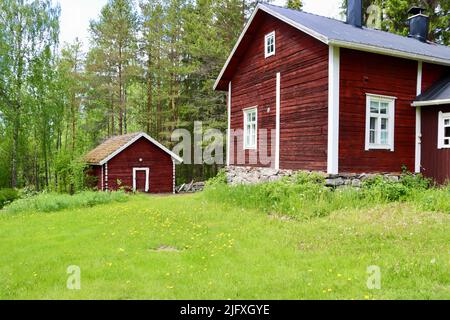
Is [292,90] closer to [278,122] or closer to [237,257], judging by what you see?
[278,122]

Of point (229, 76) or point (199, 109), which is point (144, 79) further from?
point (229, 76)

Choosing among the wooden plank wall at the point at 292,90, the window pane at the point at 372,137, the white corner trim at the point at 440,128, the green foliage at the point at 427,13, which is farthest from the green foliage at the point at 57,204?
the green foliage at the point at 427,13

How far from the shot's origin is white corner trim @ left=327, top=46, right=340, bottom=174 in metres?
10.4

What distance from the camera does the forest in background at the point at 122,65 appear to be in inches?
944

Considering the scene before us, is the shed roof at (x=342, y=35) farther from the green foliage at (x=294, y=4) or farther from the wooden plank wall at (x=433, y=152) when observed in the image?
the green foliage at (x=294, y=4)

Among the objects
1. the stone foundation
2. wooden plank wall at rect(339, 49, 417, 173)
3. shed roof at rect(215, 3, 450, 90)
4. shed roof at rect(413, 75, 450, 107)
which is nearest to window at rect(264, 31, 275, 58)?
shed roof at rect(215, 3, 450, 90)

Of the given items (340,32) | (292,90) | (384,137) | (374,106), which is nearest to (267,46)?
(292,90)

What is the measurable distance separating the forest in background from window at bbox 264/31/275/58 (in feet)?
35.5

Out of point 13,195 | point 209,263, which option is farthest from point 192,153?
point 209,263

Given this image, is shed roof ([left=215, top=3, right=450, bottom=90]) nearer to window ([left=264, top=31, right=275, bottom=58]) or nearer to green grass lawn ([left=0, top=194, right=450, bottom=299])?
window ([left=264, top=31, right=275, bottom=58])

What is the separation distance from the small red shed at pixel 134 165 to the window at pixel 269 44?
10.3m

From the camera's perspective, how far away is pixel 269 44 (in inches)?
535
